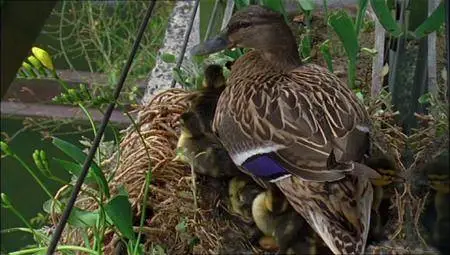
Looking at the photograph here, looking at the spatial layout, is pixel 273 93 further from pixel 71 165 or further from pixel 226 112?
pixel 71 165

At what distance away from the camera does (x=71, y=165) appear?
94 centimetres

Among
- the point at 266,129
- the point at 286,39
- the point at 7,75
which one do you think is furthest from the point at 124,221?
the point at 7,75

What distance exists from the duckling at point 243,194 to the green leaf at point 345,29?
286mm

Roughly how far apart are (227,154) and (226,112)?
5 cm

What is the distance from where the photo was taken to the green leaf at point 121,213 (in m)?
0.88

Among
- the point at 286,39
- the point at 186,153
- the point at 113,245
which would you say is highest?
the point at 286,39

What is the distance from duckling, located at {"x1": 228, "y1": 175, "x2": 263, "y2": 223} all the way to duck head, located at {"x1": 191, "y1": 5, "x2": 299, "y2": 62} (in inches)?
10.5

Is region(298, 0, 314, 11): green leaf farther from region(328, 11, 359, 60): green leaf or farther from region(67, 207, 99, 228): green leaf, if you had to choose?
region(67, 207, 99, 228): green leaf

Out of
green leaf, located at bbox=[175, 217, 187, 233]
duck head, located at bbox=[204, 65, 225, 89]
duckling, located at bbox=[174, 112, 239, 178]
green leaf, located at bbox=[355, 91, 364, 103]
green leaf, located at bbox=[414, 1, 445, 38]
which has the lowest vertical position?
green leaf, located at bbox=[175, 217, 187, 233]

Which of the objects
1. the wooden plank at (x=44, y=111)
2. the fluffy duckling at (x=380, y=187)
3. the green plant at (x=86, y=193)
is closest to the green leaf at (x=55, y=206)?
the green plant at (x=86, y=193)

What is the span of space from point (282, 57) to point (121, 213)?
35cm

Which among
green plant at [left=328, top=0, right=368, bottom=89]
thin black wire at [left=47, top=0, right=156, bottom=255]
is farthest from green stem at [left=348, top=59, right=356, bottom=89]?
thin black wire at [left=47, top=0, right=156, bottom=255]

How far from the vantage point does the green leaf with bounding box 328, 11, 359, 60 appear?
3.45 feet

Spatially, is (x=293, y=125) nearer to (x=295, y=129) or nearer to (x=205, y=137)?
(x=295, y=129)
